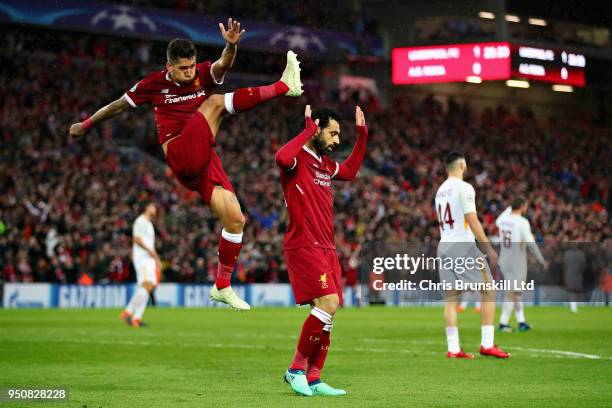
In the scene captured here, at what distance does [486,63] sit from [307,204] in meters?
28.8

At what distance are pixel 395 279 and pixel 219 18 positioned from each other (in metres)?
12.7

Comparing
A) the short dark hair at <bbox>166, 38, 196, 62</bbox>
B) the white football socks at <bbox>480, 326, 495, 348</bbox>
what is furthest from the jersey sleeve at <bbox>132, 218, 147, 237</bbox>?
the short dark hair at <bbox>166, 38, 196, 62</bbox>

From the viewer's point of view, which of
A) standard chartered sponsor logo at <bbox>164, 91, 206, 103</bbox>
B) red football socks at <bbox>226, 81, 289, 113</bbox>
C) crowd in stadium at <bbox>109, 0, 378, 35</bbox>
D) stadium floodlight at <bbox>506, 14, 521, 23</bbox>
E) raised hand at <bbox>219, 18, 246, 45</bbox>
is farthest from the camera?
stadium floodlight at <bbox>506, 14, 521, 23</bbox>

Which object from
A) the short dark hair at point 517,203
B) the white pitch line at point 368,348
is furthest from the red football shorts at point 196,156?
the short dark hair at point 517,203

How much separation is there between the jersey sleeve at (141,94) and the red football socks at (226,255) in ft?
4.70

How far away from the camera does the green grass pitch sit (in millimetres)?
10086

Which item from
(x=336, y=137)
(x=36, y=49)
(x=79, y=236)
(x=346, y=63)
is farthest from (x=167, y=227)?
(x=336, y=137)

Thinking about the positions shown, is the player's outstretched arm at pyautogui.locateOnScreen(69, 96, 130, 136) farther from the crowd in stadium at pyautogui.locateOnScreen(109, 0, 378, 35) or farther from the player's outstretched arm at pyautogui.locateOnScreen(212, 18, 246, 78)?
the crowd in stadium at pyautogui.locateOnScreen(109, 0, 378, 35)

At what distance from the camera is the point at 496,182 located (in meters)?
43.5

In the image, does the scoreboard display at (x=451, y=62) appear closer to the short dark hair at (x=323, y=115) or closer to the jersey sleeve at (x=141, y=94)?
the short dark hair at (x=323, y=115)

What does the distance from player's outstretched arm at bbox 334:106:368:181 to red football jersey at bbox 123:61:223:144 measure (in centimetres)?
177

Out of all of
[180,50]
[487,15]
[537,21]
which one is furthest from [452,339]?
[537,21]

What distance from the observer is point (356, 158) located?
11.6 m

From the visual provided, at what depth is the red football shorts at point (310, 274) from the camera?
10422 millimetres
